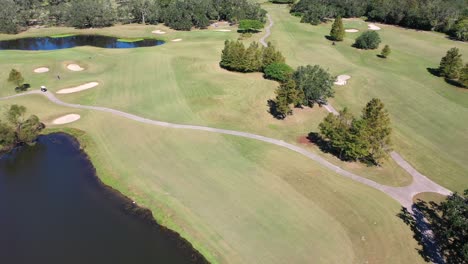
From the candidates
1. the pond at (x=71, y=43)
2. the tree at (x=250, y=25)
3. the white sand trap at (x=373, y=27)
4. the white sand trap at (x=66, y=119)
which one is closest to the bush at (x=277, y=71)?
the white sand trap at (x=66, y=119)

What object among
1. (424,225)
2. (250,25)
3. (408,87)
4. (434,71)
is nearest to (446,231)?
(424,225)

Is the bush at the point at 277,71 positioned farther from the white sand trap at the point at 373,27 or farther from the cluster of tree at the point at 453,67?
the white sand trap at the point at 373,27

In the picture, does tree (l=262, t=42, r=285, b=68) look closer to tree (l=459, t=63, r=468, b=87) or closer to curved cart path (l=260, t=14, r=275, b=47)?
curved cart path (l=260, t=14, r=275, b=47)

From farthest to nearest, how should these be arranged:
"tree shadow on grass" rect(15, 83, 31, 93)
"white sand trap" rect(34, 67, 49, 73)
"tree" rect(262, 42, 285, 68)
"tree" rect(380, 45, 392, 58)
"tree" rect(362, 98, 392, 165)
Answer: "tree" rect(380, 45, 392, 58)
"white sand trap" rect(34, 67, 49, 73)
"tree" rect(262, 42, 285, 68)
"tree shadow on grass" rect(15, 83, 31, 93)
"tree" rect(362, 98, 392, 165)

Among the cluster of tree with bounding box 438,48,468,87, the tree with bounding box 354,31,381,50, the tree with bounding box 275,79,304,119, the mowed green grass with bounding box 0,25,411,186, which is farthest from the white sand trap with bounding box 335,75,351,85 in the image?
the tree with bounding box 354,31,381,50

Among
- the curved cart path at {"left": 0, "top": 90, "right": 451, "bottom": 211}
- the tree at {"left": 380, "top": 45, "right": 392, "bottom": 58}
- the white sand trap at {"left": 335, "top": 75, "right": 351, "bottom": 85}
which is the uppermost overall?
the tree at {"left": 380, "top": 45, "right": 392, "bottom": 58}

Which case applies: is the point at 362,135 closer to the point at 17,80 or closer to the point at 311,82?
the point at 311,82
